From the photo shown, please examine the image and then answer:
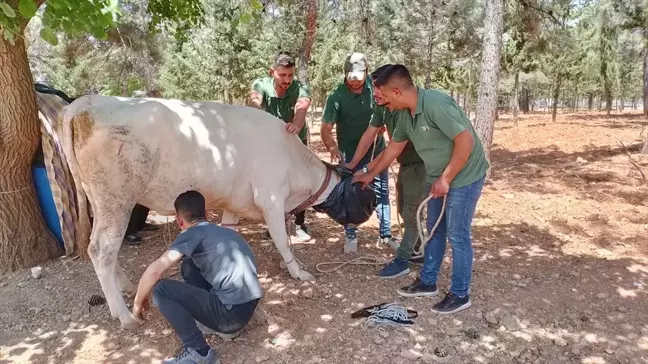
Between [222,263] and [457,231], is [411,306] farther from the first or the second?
[222,263]

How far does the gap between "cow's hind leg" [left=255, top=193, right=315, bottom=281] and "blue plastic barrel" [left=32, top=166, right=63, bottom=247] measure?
7.07 feet

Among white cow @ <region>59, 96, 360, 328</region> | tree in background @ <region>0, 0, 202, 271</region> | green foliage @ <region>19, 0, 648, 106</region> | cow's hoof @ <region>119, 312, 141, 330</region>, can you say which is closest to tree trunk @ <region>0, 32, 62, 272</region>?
tree in background @ <region>0, 0, 202, 271</region>

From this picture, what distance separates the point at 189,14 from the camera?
6004 millimetres

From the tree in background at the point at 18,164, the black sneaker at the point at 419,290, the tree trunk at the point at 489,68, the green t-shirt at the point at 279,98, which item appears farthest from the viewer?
the tree trunk at the point at 489,68

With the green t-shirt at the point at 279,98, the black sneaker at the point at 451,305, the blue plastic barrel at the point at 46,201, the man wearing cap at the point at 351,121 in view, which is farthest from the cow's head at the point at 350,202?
the blue plastic barrel at the point at 46,201

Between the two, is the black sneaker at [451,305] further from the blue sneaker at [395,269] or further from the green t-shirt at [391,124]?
the green t-shirt at [391,124]

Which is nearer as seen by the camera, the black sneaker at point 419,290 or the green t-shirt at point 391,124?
the black sneaker at point 419,290

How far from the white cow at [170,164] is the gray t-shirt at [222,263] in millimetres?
1091

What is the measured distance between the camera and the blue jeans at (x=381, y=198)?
521cm

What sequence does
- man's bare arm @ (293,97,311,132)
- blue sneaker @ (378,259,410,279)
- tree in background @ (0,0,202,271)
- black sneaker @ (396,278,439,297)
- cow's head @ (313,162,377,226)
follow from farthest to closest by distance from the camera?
man's bare arm @ (293,97,311,132) → cow's head @ (313,162,377,226) → blue sneaker @ (378,259,410,279) → tree in background @ (0,0,202,271) → black sneaker @ (396,278,439,297)

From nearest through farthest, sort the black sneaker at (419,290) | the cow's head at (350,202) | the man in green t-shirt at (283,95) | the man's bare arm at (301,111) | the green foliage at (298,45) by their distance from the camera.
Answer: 1. the black sneaker at (419,290)
2. the cow's head at (350,202)
3. the man's bare arm at (301,111)
4. the man in green t-shirt at (283,95)
5. the green foliage at (298,45)

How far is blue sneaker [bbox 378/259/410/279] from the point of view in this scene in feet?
14.9

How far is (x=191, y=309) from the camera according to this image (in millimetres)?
3000

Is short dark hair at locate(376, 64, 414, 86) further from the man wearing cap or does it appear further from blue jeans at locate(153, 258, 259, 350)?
blue jeans at locate(153, 258, 259, 350)
